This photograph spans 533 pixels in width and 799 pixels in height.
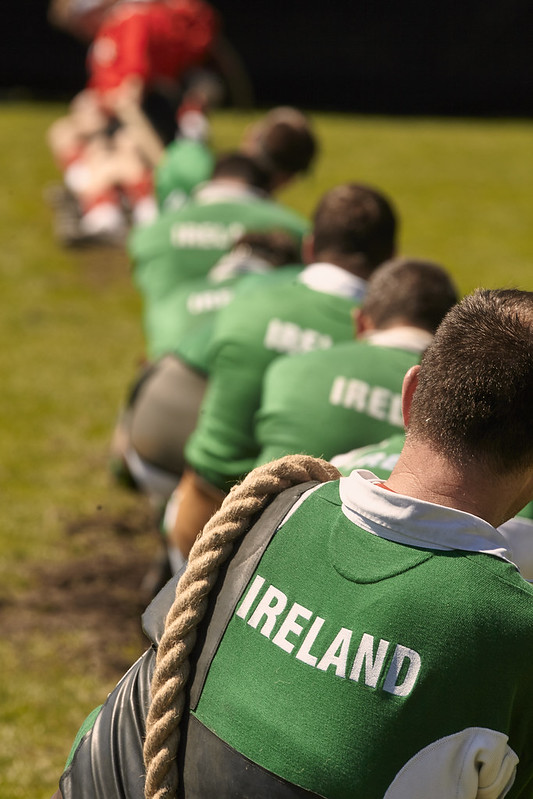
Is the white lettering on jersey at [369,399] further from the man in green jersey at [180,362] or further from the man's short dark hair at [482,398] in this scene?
the man's short dark hair at [482,398]

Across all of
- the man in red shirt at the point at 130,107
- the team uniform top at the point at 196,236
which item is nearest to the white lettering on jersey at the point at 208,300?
the team uniform top at the point at 196,236

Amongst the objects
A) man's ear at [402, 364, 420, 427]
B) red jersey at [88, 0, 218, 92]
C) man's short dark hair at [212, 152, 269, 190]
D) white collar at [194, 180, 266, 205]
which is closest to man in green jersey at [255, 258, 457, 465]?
man's ear at [402, 364, 420, 427]

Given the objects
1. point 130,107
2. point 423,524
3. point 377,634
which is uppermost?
point 423,524

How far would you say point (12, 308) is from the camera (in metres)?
8.01

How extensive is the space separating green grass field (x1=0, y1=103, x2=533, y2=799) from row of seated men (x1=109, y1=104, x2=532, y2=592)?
25.0 inches

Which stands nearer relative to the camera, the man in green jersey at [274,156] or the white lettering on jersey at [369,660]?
the white lettering on jersey at [369,660]

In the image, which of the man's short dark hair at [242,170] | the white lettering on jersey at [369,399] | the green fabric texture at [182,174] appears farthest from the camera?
the green fabric texture at [182,174]

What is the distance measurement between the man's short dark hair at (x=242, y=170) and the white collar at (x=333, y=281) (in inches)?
77.5

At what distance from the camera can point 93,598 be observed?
4.43m

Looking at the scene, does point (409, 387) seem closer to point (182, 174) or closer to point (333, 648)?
point (333, 648)

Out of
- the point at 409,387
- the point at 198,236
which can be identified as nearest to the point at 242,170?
the point at 198,236

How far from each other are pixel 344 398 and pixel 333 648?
1.34m

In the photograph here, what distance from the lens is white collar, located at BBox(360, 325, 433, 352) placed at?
112 inches

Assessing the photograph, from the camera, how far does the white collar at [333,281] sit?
3.45 meters
